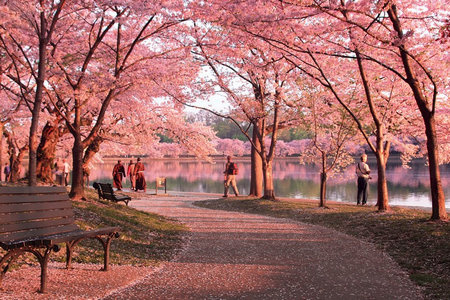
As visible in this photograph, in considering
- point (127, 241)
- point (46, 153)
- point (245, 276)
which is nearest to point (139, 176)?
point (46, 153)

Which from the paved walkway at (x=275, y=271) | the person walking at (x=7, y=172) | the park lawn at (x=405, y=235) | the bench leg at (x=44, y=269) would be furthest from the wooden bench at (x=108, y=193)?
the person walking at (x=7, y=172)

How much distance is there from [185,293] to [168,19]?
920 centimetres

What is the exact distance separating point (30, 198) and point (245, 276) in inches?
117

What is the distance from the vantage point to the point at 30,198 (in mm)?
5664

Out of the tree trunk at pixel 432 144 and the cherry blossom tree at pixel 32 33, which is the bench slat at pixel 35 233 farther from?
the tree trunk at pixel 432 144

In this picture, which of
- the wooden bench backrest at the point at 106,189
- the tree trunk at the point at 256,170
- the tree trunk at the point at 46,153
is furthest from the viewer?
the tree trunk at the point at 256,170

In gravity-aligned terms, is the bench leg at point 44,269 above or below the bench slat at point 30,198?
below

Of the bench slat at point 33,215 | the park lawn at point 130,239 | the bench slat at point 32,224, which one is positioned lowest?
the park lawn at point 130,239

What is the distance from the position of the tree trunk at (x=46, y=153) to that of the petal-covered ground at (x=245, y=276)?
10211mm

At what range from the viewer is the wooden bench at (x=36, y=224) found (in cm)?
505

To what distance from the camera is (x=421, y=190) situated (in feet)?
108

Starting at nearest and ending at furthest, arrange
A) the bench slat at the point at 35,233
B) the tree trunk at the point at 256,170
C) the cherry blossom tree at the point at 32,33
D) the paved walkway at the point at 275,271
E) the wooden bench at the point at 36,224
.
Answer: the wooden bench at the point at 36,224, the bench slat at the point at 35,233, the paved walkway at the point at 275,271, the cherry blossom tree at the point at 32,33, the tree trunk at the point at 256,170

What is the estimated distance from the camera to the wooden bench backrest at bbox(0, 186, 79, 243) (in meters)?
5.25

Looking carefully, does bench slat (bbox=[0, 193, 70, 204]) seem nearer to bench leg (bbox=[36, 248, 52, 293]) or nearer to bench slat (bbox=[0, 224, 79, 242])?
bench slat (bbox=[0, 224, 79, 242])
